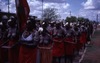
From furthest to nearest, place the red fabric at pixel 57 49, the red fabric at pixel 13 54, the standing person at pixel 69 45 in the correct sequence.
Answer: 1. the standing person at pixel 69 45
2. the red fabric at pixel 57 49
3. the red fabric at pixel 13 54

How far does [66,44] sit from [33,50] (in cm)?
485

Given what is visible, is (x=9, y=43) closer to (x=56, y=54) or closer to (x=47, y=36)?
(x=47, y=36)

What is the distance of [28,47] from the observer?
8.32 metres

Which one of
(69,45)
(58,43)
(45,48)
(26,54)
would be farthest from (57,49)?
(26,54)

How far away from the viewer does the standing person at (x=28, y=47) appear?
8.30 meters

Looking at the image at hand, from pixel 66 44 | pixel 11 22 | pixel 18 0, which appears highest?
pixel 18 0

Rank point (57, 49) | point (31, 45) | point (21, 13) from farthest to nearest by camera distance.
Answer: point (57, 49) < point (21, 13) < point (31, 45)

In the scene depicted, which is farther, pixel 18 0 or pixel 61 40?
pixel 61 40

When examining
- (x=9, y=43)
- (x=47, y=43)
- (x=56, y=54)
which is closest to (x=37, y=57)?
(x=9, y=43)

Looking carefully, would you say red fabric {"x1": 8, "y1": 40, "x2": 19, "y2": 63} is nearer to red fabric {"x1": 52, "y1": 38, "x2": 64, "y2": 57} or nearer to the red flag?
the red flag

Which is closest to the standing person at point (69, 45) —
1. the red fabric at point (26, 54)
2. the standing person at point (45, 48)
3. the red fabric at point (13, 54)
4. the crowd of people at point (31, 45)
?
the crowd of people at point (31, 45)

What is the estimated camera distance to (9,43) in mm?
10422

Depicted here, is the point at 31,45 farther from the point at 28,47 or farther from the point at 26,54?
the point at 26,54

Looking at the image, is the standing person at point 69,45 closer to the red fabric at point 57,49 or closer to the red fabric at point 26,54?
the red fabric at point 57,49
